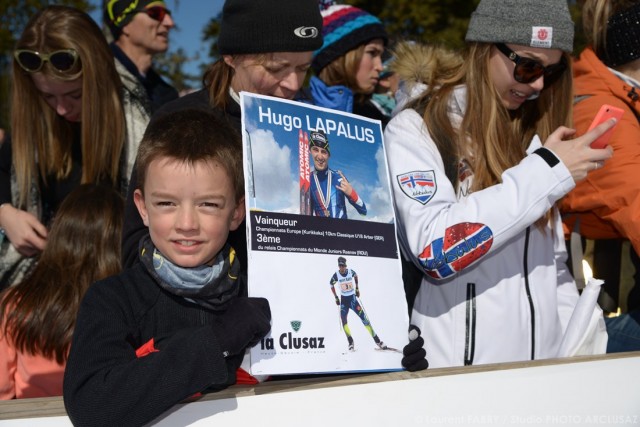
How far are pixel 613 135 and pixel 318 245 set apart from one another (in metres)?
1.31

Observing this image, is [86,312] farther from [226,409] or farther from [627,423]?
[627,423]

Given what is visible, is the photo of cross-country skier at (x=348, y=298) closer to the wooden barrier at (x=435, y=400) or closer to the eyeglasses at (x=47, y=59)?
the wooden barrier at (x=435, y=400)

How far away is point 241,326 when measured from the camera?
1.66m

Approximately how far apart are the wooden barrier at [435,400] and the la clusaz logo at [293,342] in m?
0.09

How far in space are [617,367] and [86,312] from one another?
56.6 inches

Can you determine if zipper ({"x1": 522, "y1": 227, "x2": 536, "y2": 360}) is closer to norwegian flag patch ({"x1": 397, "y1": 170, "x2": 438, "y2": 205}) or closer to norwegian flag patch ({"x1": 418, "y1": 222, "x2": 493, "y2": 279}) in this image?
norwegian flag patch ({"x1": 418, "y1": 222, "x2": 493, "y2": 279})

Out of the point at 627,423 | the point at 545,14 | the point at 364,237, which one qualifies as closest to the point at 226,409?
the point at 364,237

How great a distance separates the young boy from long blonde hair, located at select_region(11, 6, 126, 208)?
1.12 meters

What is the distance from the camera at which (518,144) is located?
2549 millimetres

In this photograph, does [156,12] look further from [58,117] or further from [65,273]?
[65,273]

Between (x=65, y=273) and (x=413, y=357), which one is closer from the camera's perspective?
(x=413, y=357)

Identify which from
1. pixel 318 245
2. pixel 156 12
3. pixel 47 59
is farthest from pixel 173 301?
pixel 156 12

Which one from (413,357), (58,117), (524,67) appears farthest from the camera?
→ (58,117)

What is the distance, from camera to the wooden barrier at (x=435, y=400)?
165 cm
